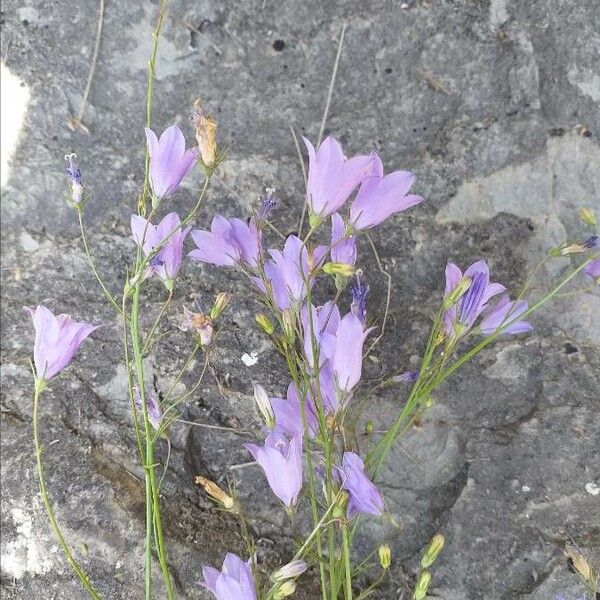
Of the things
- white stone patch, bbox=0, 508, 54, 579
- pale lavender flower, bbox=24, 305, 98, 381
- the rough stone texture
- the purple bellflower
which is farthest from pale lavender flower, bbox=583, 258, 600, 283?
white stone patch, bbox=0, 508, 54, 579

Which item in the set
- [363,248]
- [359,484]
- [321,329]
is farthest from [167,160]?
[359,484]

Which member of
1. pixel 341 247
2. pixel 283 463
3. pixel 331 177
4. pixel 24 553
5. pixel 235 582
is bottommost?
pixel 24 553

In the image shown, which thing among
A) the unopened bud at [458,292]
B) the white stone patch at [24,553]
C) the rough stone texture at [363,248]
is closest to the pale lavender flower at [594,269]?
the rough stone texture at [363,248]

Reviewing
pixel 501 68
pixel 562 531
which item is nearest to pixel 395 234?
pixel 501 68

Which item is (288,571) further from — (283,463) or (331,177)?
(331,177)

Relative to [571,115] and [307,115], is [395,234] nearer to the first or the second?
[307,115]
